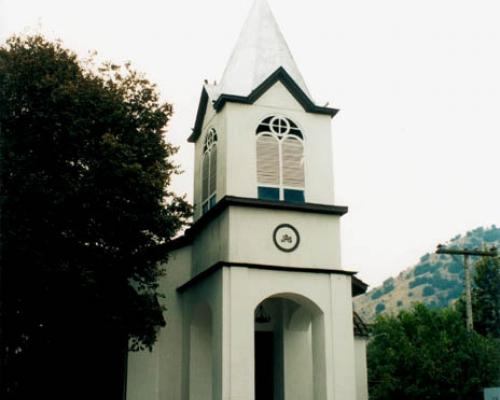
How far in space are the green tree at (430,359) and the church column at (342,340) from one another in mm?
12710

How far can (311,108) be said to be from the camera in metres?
25.4

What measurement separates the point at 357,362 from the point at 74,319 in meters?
12.4

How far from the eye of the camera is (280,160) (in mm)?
24578

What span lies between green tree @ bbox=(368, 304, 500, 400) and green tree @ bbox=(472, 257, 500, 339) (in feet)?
7.85

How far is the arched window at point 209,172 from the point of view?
2572 centimetres

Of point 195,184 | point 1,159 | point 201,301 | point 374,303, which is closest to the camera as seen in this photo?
point 1,159

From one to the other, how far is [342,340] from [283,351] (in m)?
3.58

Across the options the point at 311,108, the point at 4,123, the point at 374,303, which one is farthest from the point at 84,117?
the point at 374,303

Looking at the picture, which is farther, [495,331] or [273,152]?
[495,331]

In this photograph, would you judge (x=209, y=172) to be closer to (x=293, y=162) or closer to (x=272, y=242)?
(x=293, y=162)

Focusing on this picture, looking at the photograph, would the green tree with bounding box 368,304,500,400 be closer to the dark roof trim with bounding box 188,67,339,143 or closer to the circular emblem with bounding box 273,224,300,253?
the circular emblem with bounding box 273,224,300,253

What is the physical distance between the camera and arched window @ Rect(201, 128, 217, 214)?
84.4ft

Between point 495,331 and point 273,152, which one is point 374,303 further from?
point 273,152

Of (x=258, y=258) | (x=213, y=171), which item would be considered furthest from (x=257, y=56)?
(x=258, y=258)
